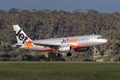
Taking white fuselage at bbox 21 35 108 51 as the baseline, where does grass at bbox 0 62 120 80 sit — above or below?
below

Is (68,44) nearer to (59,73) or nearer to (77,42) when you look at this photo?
(77,42)

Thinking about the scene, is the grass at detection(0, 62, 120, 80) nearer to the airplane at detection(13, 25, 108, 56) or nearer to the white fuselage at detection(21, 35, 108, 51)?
the white fuselage at detection(21, 35, 108, 51)

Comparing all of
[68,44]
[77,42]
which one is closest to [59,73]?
[77,42]

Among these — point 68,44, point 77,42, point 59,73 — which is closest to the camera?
point 59,73

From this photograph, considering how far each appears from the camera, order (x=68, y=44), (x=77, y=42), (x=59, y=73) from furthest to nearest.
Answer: (x=68, y=44), (x=77, y=42), (x=59, y=73)

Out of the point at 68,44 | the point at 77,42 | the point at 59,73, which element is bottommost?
the point at 59,73

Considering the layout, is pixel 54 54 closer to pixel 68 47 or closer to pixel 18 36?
pixel 68 47

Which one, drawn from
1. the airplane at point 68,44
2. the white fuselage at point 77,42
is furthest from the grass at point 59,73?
the airplane at point 68,44

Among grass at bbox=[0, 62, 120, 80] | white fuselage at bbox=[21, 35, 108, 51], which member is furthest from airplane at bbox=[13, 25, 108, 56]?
grass at bbox=[0, 62, 120, 80]

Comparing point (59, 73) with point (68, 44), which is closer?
point (59, 73)

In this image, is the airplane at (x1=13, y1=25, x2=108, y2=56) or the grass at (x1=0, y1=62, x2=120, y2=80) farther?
the airplane at (x1=13, y1=25, x2=108, y2=56)

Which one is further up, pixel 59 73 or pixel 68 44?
pixel 68 44

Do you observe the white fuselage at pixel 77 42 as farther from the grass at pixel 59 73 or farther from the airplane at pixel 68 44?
the grass at pixel 59 73

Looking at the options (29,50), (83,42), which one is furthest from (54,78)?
(29,50)
